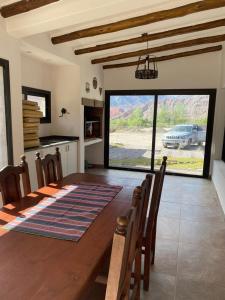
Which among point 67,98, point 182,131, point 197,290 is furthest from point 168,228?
point 67,98

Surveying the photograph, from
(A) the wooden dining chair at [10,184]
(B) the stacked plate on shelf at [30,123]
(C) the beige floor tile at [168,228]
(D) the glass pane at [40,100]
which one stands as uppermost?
(D) the glass pane at [40,100]

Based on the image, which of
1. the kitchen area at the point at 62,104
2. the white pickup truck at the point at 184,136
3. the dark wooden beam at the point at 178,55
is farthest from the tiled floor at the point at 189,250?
the dark wooden beam at the point at 178,55

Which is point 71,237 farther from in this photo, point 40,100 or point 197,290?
point 40,100

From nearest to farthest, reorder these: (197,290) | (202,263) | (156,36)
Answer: (197,290)
(202,263)
(156,36)

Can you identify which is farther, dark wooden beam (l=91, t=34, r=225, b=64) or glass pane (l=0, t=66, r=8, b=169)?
dark wooden beam (l=91, t=34, r=225, b=64)

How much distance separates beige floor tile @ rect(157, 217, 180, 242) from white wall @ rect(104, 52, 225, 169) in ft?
8.93

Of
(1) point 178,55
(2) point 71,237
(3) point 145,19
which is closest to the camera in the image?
(2) point 71,237

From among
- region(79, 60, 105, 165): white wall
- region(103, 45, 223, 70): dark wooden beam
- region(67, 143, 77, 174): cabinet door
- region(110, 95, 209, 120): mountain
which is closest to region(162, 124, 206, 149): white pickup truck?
region(110, 95, 209, 120): mountain

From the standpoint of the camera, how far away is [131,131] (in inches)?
237

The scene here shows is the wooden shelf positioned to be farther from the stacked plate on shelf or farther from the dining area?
the dining area

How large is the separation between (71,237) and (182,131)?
479 cm

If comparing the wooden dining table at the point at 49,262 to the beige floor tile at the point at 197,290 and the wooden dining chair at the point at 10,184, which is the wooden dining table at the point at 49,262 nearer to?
the wooden dining chair at the point at 10,184

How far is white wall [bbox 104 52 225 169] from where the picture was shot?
5.12m

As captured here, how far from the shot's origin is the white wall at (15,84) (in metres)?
2.87
